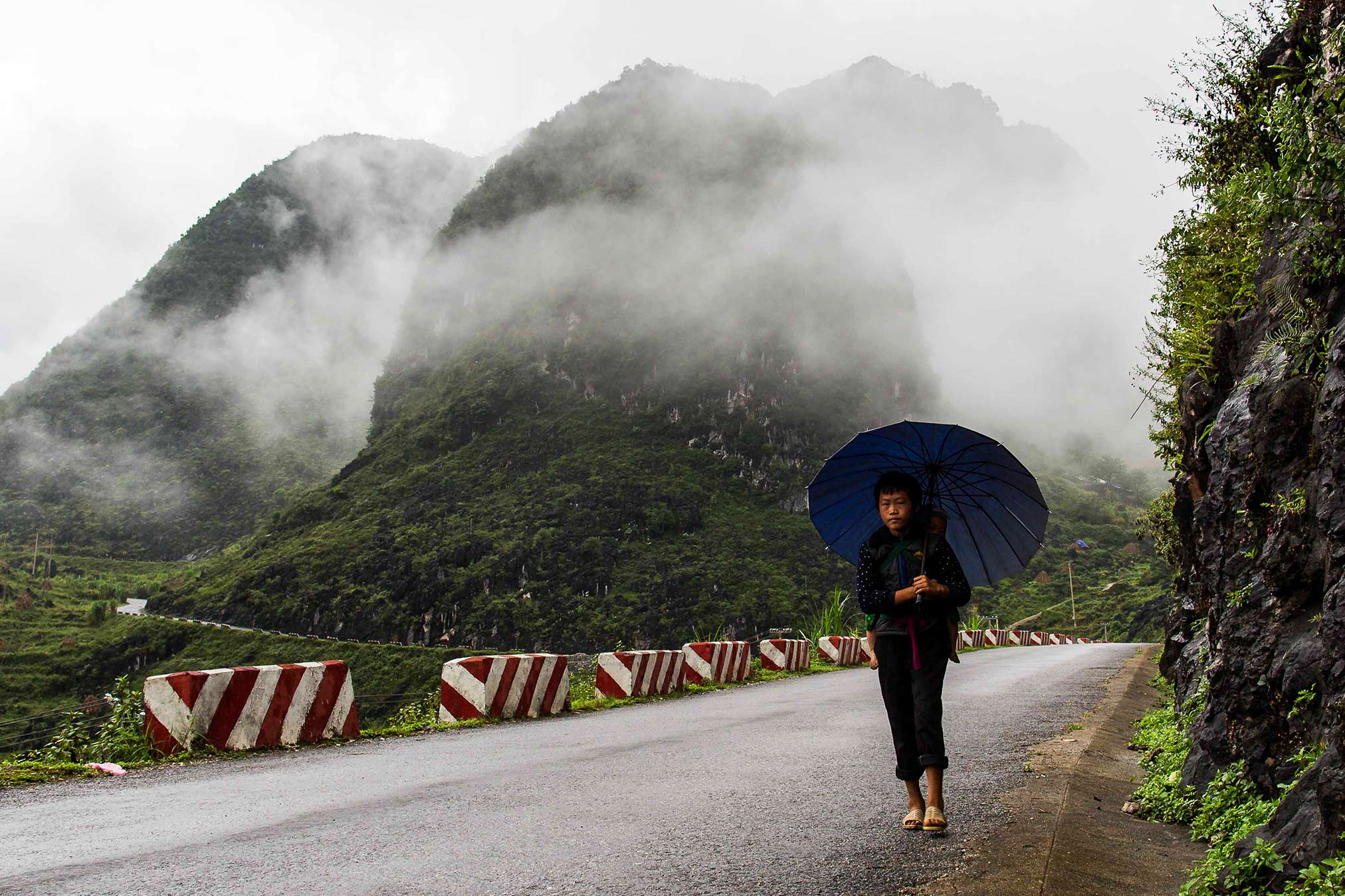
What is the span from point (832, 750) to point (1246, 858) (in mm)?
4558

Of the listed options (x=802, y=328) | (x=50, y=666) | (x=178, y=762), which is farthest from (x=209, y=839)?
(x=802, y=328)

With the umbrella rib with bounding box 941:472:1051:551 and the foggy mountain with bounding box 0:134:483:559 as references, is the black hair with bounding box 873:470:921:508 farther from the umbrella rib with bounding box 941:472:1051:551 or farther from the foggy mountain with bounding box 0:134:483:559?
the foggy mountain with bounding box 0:134:483:559

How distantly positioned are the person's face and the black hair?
23 millimetres

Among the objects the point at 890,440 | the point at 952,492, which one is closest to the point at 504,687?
the point at 952,492

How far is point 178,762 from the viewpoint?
765cm

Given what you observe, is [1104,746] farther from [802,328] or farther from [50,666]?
[802,328]

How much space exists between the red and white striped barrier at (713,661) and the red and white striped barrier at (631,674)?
3.70 feet

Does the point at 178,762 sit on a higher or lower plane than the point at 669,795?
lower

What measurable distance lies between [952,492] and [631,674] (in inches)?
396

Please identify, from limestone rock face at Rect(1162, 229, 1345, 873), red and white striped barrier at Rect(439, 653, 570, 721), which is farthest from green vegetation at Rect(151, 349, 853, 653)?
limestone rock face at Rect(1162, 229, 1345, 873)

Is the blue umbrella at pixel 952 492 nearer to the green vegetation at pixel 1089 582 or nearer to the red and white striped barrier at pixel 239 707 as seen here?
the red and white striped barrier at pixel 239 707

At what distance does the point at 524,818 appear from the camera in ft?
15.9

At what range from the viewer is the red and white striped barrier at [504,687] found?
11148 millimetres

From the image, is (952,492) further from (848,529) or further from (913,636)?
(913,636)
